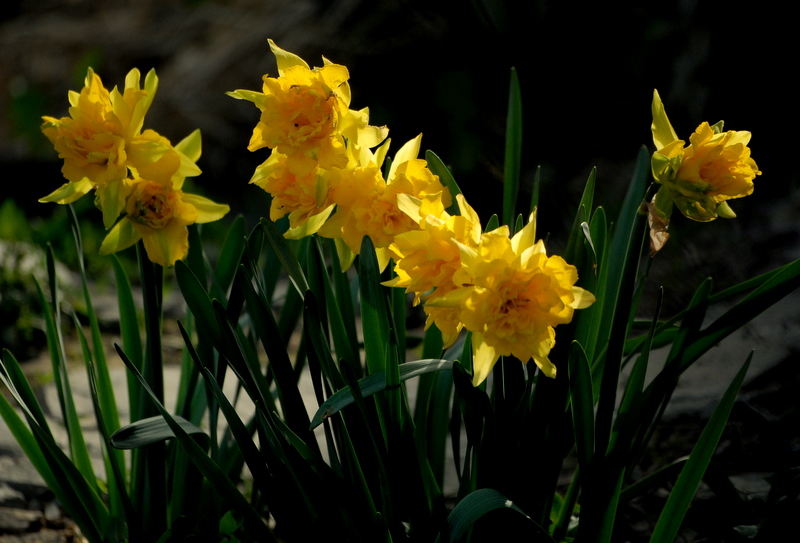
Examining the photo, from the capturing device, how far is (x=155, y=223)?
92 cm

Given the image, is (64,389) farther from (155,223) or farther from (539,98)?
(539,98)

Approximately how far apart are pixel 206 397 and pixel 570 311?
74cm

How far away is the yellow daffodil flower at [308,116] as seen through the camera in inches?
30.9

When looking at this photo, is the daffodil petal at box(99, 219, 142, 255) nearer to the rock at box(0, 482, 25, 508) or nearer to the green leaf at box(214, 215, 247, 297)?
the green leaf at box(214, 215, 247, 297)

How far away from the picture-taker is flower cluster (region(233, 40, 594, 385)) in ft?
2.23

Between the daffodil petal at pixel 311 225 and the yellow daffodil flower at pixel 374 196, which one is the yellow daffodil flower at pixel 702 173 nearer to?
the yellow daffodil flower at pixel 374 196

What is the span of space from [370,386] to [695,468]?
1.46ft

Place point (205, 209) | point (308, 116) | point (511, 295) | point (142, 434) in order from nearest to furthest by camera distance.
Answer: point (511, 295), point (308, 116), point (142, 434), point (205, 209)

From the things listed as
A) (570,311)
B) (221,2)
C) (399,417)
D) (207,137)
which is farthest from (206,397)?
(221,2)

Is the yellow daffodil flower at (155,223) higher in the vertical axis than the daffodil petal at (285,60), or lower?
lower

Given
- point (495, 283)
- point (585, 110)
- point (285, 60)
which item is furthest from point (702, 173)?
point (585, 110)

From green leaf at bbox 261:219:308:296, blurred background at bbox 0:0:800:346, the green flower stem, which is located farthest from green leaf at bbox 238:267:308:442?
blurred background at bbox 0:0:800:346

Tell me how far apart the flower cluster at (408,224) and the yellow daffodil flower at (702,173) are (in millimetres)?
178

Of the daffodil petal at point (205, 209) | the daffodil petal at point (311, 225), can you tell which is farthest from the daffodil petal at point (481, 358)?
the daffodil petal at point (205, 209)
